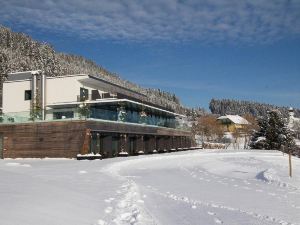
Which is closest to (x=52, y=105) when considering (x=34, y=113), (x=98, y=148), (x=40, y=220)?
(x=34, y=113)

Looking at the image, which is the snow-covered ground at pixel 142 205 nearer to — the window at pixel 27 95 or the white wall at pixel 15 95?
the window at pixel 27 95

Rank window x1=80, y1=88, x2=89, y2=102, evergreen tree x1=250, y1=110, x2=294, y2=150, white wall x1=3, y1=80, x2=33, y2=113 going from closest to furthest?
window x1=80, y1=88, x2=89, y2=102 → white wall x1=3, y1=80, x2=33, y2=113 → evergreen tree x1=250, y1=110, x2=294, y2=150

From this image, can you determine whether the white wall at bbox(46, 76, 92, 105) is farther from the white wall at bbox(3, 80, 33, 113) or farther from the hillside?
the hillside

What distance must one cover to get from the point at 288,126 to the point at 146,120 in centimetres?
2838

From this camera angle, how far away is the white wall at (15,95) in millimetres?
40938

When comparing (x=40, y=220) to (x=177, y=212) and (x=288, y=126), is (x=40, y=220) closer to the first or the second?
(x=177, y=212)

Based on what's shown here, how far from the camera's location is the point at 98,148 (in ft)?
105

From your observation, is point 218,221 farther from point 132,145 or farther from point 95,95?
point 95,95

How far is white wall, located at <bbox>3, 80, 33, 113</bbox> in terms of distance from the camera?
40.9 metres

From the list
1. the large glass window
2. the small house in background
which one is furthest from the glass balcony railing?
the small house in background

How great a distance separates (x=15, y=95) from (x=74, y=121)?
1389cm

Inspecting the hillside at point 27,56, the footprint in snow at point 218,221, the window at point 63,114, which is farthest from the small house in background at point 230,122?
the footprint in snow at point 218,221

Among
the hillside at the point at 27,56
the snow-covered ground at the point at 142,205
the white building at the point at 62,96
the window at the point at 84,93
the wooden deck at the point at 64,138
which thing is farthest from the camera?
the hillside at the point at 27,56

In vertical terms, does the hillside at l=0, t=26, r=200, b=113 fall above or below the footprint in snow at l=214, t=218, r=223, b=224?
above
